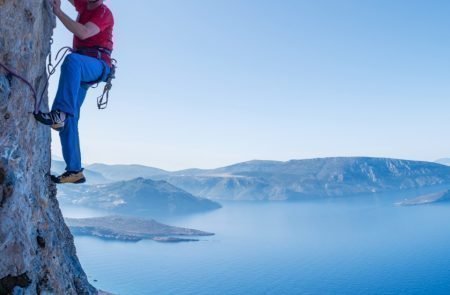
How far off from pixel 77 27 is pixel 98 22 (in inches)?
14.7

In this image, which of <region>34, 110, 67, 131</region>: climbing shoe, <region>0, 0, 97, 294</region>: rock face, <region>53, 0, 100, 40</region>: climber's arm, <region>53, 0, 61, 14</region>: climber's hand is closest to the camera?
<region>0, 0, 97, 294</region>: rock face

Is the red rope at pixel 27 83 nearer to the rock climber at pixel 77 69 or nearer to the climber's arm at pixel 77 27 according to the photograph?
the rock climber at pixel 77 69

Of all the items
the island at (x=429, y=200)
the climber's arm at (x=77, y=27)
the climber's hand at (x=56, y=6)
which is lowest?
the island at (x=429, y=200)

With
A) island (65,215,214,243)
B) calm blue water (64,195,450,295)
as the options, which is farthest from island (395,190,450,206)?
island (65,215,214,243)

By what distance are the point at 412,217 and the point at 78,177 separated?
158036mm

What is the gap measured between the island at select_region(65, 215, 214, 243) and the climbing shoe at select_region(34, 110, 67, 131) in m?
122

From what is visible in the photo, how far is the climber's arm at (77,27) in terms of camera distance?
16.0 ft

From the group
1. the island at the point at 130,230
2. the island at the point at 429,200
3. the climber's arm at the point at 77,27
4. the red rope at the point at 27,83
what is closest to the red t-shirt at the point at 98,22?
the climber's arm at the point at 77,27

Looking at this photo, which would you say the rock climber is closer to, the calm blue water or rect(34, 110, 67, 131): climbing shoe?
rect(34, 110, 67, 131): climbing shoe

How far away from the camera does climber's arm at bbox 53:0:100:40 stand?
4.87m

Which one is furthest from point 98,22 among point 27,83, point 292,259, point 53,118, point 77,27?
point 292,259

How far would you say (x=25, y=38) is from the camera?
15.4ft

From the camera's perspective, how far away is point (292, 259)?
300 ft

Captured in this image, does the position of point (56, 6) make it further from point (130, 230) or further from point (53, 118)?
point (130, 230)
